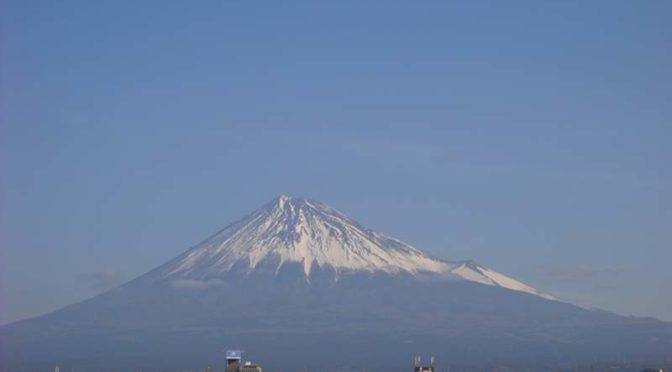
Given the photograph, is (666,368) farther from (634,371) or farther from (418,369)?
(418,369)

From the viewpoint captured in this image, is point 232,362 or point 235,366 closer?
point 235,366

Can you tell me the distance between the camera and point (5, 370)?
654 feet

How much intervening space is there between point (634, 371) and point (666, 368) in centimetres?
410

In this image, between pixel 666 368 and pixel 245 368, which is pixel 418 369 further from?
pixel 666 368

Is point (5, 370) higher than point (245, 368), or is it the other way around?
point (5, 370)

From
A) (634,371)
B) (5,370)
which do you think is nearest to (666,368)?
(634,371)

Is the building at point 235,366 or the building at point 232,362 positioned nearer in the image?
the building at point 235,366

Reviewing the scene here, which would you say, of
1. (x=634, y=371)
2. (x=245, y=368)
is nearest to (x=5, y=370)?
(x=634, y=371)

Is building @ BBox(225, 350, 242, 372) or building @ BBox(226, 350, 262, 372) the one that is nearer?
building @ BBox(226, 350, 262, 372)

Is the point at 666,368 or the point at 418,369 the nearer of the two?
the point at 418,369

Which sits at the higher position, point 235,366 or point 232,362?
point 232,362

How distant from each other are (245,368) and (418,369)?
40.6 ft

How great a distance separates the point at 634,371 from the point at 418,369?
94223mm

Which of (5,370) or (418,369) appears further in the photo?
(5,370)
